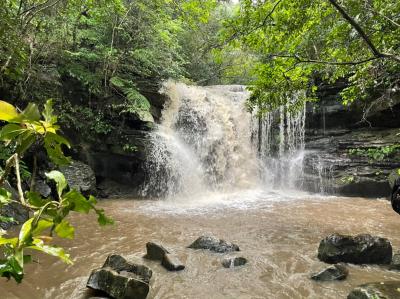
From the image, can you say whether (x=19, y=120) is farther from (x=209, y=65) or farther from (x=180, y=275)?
(x=209, y=65)

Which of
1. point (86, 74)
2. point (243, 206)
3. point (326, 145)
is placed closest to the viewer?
point (243, 206)

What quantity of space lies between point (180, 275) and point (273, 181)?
9.25 metres

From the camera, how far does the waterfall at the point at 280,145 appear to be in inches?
516

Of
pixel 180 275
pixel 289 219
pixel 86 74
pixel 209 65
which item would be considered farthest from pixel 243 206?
pixel 209 65

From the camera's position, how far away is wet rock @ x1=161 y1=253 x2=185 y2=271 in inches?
184

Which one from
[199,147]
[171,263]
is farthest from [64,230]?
[199,147]

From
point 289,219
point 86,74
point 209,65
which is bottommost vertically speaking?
point 289,219

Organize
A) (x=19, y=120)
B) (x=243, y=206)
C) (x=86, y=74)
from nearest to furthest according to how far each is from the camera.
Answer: (x=19, y=120), (x=243, y=206), (x=86, y=74)

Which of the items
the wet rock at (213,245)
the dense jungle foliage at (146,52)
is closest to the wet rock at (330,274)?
the wet rock at (213,245)

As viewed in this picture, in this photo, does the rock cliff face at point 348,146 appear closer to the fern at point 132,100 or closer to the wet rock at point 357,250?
the wet rock at point 357,250

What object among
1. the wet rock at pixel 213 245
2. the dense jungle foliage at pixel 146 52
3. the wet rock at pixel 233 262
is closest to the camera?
the dense jungle foliage at pixel 146 52

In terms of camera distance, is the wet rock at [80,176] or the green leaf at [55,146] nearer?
the green leaf at [55,146]

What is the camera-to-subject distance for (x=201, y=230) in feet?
22.5

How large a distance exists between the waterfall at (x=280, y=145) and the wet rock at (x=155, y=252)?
8.67 metres
